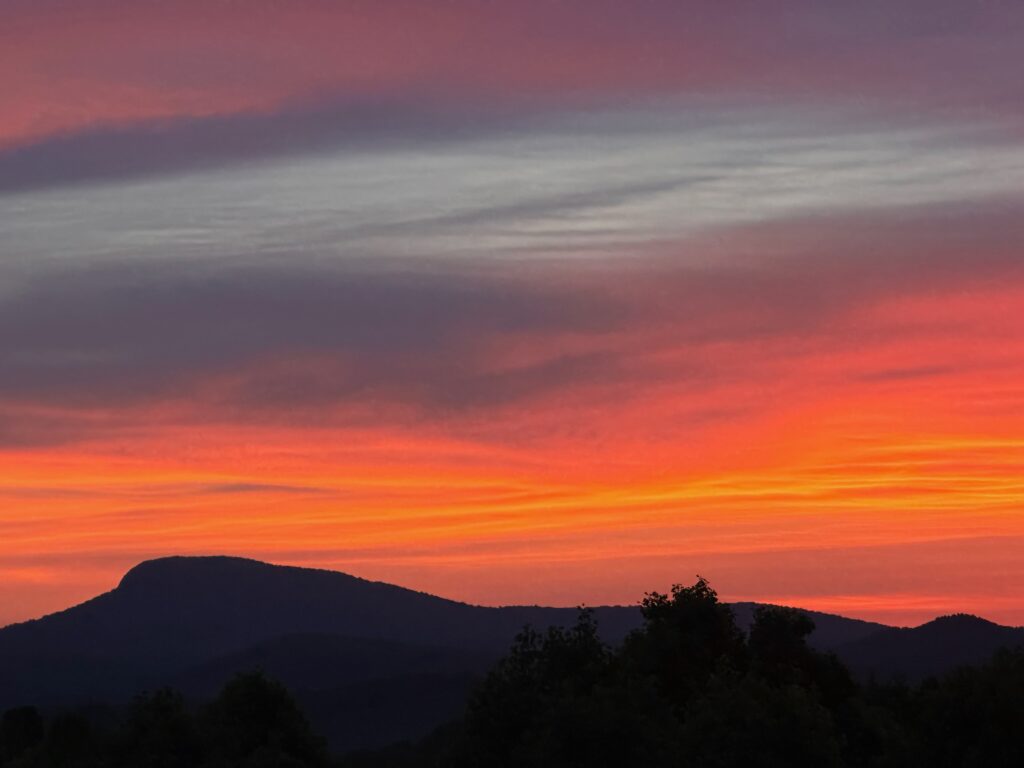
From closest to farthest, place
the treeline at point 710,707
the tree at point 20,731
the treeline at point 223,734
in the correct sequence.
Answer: the treeline at point 710,707 → the treeline at point 223,734 → the tree at point 20,731

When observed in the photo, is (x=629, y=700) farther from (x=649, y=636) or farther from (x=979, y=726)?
(x=649, y=636)

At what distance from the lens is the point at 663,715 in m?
95.2

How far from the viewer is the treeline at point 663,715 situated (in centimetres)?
7944

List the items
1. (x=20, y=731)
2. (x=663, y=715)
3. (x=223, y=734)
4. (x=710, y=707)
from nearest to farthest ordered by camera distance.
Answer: (x=710, y=707) < (x=663, y=715) < (x=223, y=734) < (x=20, y=731)

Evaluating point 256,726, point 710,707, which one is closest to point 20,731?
point 256,726

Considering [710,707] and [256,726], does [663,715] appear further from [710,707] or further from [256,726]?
[256,726]

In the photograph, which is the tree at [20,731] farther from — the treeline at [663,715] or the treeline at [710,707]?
the treeline at [710,707]

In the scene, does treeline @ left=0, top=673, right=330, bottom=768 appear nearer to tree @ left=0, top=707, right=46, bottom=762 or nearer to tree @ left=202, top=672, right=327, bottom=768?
tree @ left=202, top=672, right=327, bottom=768

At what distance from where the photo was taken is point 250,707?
11150 cm

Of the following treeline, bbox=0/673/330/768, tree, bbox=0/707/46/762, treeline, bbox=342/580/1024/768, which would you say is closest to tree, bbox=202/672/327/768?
treeline, bbox=0/673/330/768

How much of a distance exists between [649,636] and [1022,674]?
4063 cm

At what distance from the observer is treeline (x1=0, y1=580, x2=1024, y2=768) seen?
79438mm

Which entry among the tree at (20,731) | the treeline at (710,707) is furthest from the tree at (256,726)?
the tree at (20,731)

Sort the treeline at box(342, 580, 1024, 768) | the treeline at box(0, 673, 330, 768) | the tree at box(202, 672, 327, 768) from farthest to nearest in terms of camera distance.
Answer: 1. the tree at box(202, 672, 327, 768)
2. the treeline at box(0, 673, 330, 768)
3. the treeline at box(342, 580, 1024, 768)
